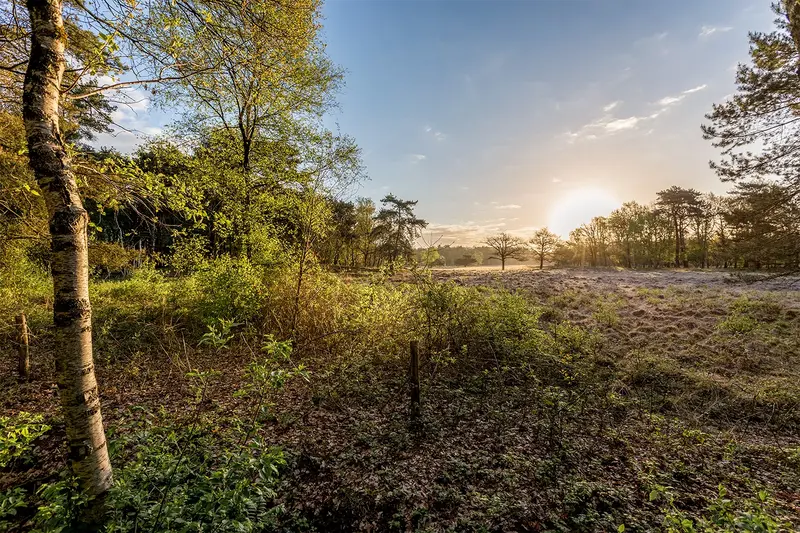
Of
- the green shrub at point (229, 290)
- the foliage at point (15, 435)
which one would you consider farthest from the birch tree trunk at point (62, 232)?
the green shrub at point (229, 290)

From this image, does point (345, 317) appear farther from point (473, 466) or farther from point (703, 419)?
point (703, 419)

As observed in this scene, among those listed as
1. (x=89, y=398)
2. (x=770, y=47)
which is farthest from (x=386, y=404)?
(x=770, y=47)

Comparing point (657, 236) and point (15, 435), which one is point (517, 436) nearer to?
point (15, 435)

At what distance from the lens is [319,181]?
316 inches

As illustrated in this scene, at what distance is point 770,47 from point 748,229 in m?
4.64

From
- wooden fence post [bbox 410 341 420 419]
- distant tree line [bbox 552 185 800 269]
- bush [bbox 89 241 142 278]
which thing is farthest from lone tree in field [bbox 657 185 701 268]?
bush [bbox 89 241 142 278]

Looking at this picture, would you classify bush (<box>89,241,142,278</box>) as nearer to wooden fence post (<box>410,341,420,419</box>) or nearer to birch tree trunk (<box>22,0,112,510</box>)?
birch tree trunk (<box>22,0,112,510</box>)

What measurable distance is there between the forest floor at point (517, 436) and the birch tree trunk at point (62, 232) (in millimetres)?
357

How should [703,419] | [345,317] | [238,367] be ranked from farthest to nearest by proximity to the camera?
[345,317]
[238,367]
[703,419]

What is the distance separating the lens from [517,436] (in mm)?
4828

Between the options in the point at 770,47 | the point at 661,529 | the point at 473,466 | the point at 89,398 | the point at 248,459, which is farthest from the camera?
the point at 770,47

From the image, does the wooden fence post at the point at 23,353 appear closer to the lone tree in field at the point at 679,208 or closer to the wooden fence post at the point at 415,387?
the wooden fence post at the point at 415,387

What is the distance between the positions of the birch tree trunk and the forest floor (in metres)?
0.36

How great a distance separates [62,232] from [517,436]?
5.63m
